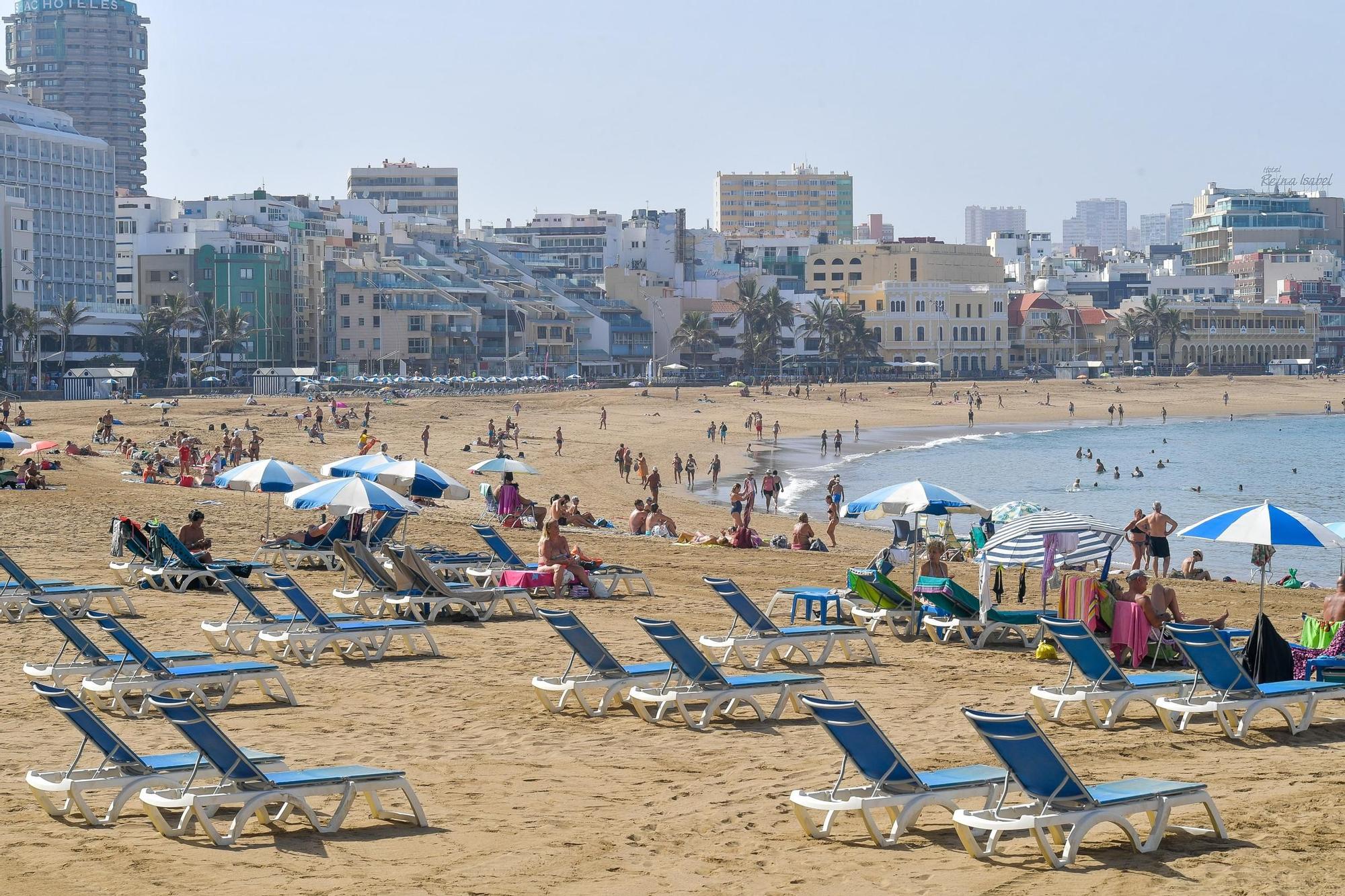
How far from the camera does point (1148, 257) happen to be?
185 meters

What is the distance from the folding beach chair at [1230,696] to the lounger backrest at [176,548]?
9.75 meters

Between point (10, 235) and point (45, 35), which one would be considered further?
point (45, 35)

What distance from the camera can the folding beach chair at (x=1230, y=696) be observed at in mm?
10172

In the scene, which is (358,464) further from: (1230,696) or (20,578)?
(1230,696)

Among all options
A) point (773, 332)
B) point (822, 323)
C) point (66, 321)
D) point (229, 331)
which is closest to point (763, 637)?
point (66, 321)

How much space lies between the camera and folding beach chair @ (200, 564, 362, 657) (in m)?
13.1

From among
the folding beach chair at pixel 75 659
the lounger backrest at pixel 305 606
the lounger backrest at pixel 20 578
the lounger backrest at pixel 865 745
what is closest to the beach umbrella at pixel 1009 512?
the lounger backrest at pixel 305 606

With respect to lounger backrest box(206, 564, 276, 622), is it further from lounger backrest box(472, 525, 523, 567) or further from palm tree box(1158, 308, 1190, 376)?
palm tree box(1158, 308, 1190, 376)

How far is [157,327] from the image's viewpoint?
87000 millimetres

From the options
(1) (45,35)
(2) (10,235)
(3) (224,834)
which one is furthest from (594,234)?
(3) (224,834)

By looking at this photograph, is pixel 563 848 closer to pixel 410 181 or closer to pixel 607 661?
pixel 607 661

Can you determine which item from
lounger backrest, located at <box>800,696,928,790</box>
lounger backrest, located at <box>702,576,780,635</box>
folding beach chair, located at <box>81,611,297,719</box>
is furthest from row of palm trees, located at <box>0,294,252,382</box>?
lounger backrest, located at <box>800,696,928,790</box>

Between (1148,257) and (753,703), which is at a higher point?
(1148,257)

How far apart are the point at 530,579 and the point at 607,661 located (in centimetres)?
556
